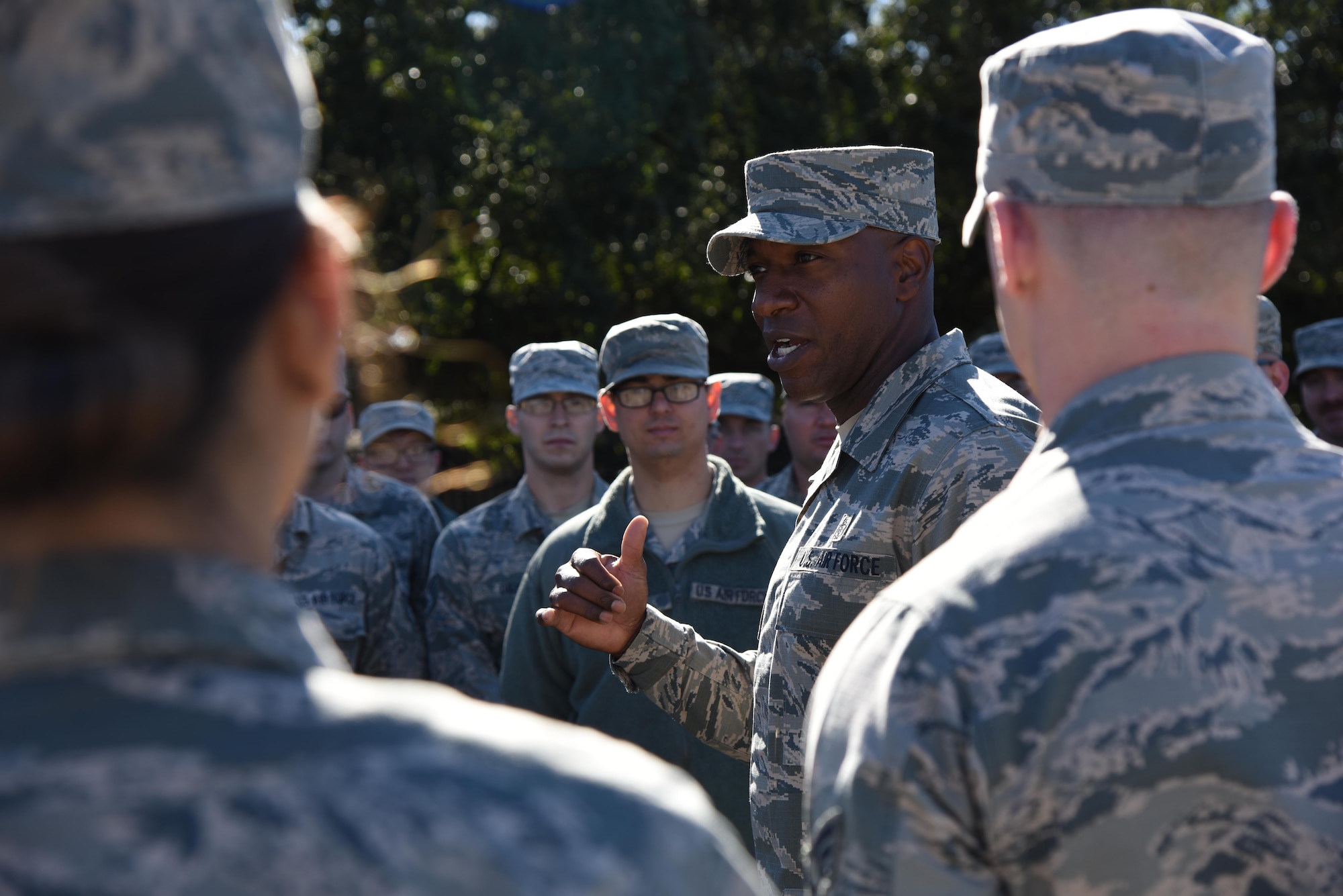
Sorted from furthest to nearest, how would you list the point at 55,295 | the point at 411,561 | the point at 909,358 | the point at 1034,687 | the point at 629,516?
1. the point at 411,561
2. the point at 629,516
3. the point at 909,358
4. the point at 1034,687
5. the point at 55,295

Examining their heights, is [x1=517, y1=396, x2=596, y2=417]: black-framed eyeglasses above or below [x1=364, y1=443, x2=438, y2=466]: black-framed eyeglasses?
above

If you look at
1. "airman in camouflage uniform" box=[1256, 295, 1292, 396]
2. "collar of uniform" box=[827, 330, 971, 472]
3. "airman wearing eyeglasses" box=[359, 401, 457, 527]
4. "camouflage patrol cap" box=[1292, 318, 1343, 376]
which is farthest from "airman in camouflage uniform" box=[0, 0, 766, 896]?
"airman wearing eyeglasses" box=[359, 401, 457, 527]

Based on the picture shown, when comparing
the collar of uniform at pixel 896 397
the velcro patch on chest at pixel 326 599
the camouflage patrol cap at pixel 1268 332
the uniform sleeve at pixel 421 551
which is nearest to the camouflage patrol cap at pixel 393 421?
the uniform sleeve at pixel 421 551

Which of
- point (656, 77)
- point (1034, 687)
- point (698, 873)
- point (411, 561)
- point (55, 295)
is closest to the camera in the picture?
point (55, 295)

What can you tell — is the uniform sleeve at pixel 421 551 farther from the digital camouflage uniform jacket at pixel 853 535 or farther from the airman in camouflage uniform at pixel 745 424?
the digital camouflage uniform jacket at pixel 853 535

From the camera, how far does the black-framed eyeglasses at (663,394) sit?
523 centimetres

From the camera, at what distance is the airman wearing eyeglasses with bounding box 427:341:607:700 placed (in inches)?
236

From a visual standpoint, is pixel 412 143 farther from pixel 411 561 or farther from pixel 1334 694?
pixel 1334 694

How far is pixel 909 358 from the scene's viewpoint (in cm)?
310

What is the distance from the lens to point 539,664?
4848 millimetres

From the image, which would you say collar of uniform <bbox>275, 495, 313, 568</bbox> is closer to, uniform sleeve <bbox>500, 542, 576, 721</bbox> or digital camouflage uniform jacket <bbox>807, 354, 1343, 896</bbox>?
uniform sleeve <bbox>500, 542, 576, 721</bbox>

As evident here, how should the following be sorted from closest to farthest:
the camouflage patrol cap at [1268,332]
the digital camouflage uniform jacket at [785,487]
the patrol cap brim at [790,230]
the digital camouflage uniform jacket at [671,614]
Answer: the patrol cap brim at [790,230] → the digital camouflage uniform jacket at [671,614] → the camouflage patrol cap at [1268,332] → the digital camouflage uniform jacket at [785,487]

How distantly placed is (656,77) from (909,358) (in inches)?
456

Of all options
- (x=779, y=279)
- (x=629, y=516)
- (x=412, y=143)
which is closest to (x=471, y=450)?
(x=412, y=143)
